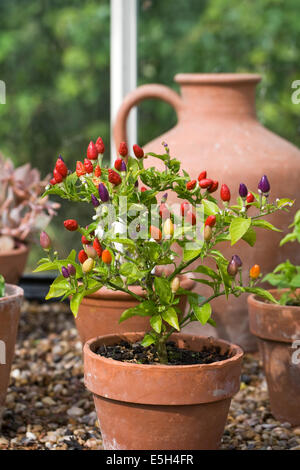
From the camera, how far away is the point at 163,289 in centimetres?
192

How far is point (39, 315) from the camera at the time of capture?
3.55 meters

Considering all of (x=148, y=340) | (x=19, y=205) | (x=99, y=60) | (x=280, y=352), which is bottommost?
(x=280, y=352)

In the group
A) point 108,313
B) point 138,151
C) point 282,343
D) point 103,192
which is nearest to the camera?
point 103,192

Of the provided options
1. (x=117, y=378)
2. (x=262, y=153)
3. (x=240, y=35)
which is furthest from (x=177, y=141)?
(x=117, y=378)

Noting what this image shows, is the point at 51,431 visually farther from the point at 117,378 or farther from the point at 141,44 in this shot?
the point at 141,44

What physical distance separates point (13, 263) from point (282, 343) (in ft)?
3.98

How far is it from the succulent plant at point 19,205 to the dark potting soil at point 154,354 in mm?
1183

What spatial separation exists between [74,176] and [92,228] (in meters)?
0.13

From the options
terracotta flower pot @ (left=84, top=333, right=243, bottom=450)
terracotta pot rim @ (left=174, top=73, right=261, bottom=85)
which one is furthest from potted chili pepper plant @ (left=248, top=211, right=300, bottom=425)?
terracotta pot rim @ (left=174, top=73, right=261, bottom=85)

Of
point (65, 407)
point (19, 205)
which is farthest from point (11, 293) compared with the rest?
point (19, 205)

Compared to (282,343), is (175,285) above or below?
above

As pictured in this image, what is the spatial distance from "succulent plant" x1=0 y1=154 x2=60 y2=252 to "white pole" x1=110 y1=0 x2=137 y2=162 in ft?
1.83

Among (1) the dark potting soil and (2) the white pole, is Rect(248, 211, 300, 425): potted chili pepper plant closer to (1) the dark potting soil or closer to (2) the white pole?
(1) the dark potting soil

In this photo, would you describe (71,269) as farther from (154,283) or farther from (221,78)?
(221,78)
